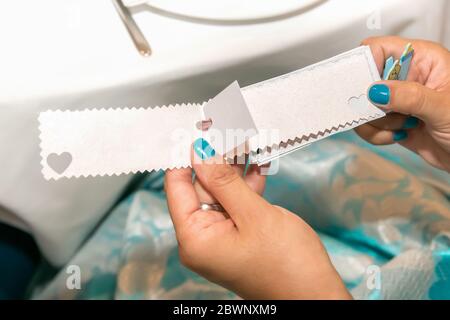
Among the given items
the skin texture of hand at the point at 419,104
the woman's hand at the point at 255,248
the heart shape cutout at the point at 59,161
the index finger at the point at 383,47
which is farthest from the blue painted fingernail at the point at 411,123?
the heart shape cutout at the point at 59,161

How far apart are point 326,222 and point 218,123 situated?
33 centimetres

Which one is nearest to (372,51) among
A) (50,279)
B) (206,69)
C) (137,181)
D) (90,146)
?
(206,69)

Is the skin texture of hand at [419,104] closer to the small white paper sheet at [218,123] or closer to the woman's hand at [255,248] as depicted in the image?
the small white paper sheet at [218,123]

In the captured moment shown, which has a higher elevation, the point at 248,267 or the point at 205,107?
the point at 205,107

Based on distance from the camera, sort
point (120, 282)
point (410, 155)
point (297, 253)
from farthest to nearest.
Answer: point (410, 155) → point (120, 282) → point (297, 253)

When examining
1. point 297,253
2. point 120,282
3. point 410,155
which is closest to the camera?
point 297,253

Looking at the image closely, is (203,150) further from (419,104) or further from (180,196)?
(419,104)

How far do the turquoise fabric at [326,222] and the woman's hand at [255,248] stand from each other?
0.19 m

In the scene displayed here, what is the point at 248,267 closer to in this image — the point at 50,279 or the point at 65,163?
the point at 65,163

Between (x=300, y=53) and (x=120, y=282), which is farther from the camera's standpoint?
(x=120, y=282)

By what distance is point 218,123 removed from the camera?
0.43 metres

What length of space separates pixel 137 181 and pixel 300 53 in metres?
0.36

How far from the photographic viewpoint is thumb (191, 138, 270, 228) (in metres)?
0.41
